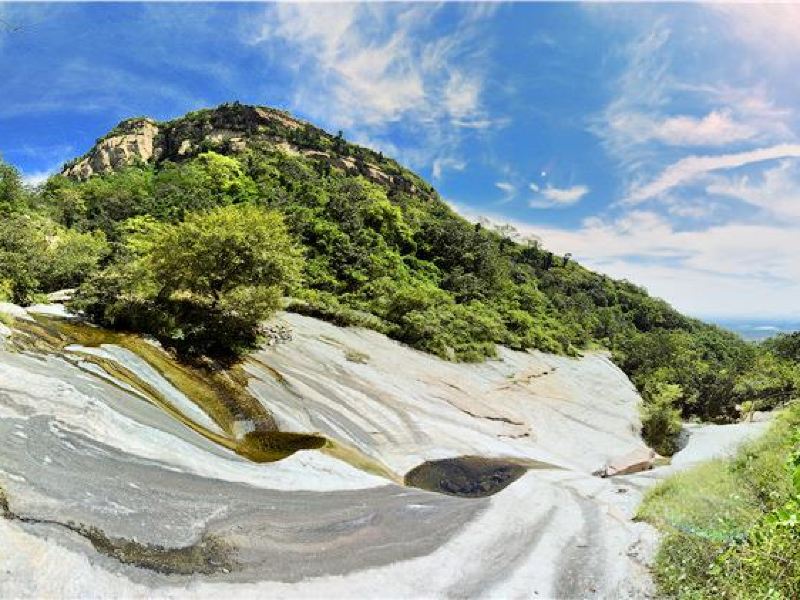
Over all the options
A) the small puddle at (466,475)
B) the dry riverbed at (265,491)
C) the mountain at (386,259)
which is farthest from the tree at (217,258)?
the small puddle at (466,475)

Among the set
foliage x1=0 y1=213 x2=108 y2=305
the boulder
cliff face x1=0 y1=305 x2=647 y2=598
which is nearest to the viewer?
cliff face x1=0 y1=305 x2=647 y2=598

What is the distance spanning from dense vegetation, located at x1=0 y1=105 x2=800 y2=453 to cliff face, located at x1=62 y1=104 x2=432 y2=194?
670 millimetres

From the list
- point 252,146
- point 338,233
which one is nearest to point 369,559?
point 338,233

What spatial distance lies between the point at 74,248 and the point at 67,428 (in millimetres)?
26395

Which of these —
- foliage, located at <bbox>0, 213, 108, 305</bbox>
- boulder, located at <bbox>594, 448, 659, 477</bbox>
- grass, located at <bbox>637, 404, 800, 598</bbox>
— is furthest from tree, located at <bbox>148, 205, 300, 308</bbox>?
boulder, located at <bbox>594, 448, 659, 477</bbox>

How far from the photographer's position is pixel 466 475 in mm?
21812

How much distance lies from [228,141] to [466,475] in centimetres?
8142

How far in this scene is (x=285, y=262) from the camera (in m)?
26.9

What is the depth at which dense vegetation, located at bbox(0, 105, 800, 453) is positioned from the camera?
1010 inches

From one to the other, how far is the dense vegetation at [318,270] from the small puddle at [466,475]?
10.5 meters

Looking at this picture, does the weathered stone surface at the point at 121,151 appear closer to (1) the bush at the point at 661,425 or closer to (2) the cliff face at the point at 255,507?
(2) the cliff face at the point at 255,507

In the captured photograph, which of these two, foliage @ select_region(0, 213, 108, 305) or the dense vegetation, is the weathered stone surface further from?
foliage @ select_region(0, 213, 108, 305)

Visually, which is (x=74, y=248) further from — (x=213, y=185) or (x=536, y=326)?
(x=536, y=326)

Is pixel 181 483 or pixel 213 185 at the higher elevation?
pixel 213 185
